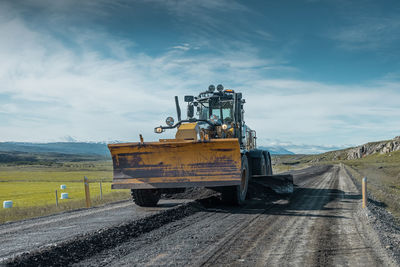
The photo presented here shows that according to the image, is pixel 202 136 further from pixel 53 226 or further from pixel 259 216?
pixel 53 226

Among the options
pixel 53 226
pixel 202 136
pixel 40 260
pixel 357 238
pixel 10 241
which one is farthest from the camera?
pixel 202 136

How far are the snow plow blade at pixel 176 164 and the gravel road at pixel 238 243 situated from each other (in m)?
0.98

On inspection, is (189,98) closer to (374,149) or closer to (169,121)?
(169,121)

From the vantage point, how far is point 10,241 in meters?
7.86

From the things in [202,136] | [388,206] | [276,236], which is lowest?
[388,206]

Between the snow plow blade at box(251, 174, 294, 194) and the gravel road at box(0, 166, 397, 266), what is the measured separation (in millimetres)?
3692

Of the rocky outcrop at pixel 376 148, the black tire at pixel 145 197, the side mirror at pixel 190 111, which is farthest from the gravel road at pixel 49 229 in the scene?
the rocky outcrop at pixel 376 148

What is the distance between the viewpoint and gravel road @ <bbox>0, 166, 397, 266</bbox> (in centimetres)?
580

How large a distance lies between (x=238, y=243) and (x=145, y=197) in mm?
5877

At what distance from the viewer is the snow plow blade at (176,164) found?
413 inches

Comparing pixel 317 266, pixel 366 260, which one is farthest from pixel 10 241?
pixel 366 260

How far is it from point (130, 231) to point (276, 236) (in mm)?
3212

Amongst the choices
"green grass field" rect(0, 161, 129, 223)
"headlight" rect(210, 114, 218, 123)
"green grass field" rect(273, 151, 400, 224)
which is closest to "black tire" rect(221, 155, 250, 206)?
"headlight" rect(210, 114, 218, 123)

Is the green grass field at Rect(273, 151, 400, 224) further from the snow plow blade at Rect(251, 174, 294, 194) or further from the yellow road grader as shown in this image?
the yellow road grader
